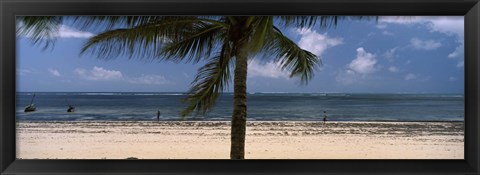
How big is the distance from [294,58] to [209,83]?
23.6 inches

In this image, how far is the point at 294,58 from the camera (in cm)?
301

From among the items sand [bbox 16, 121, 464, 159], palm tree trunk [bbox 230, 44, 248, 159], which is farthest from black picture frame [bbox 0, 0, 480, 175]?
sand [bbox 16, 121, 464, 159]

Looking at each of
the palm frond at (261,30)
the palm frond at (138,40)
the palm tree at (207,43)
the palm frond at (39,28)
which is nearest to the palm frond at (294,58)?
the palm tree at (207,43)

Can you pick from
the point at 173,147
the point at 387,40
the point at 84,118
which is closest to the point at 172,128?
the point at 173,147

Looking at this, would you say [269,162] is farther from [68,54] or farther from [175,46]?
[68,54]

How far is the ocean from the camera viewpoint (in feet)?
9.38

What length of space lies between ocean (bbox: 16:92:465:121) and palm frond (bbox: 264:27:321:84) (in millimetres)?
261

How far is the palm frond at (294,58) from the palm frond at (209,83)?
0.95ft

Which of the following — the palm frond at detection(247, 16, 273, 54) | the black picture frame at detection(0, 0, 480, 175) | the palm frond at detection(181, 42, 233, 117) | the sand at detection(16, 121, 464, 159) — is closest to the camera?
the black picture frame at detection(0, 0, 480, 175)

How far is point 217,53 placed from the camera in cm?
284

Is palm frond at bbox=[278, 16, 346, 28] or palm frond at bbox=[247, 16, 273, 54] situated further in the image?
palm frond at bbox=[278, 16, 346, 28]

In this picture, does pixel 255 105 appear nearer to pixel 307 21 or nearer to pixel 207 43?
pixel 207 43

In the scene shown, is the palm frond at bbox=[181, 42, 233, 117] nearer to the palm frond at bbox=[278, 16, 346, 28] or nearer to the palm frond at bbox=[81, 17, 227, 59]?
the palm frond at bbox=[81, 17, 227, 59]
